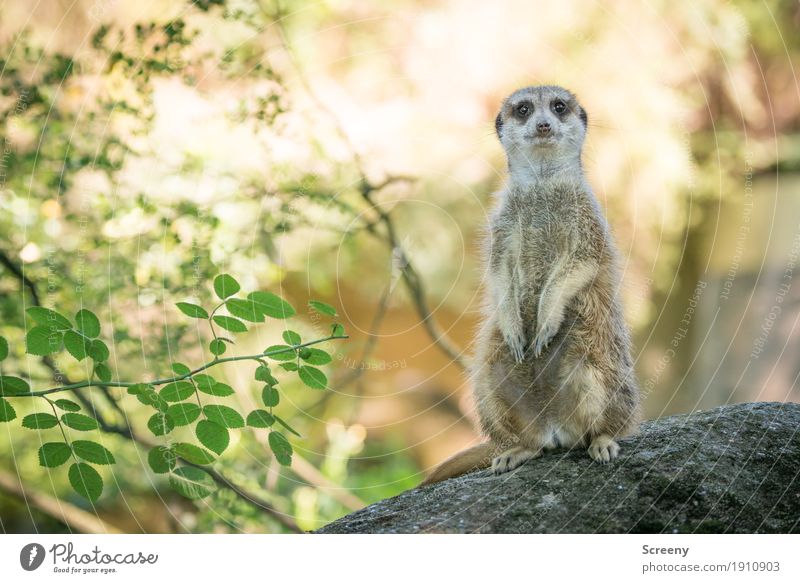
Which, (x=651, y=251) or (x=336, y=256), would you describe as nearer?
(x=336, y=256)

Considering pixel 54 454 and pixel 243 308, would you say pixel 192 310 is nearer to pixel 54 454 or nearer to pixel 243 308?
pixel 243 308

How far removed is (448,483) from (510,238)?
0.95 m

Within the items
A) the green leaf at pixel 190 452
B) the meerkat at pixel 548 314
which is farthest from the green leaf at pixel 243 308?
the meerkat at pixel 548 314

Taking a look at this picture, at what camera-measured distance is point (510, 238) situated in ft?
10.9

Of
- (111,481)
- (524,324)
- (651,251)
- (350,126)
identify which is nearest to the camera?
(524,324)

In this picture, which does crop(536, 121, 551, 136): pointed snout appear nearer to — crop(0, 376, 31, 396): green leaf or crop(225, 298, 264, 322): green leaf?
crop(225, 298, 264, 322): green leaf

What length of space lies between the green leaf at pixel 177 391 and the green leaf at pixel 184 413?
3cm

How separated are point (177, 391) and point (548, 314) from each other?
1.30 m

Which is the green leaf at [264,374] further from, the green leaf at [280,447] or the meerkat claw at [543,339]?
the meerkat claw at [543,339]

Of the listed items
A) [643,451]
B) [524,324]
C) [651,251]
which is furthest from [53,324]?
[651,251]

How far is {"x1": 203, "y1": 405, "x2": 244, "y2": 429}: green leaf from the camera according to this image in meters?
2.66

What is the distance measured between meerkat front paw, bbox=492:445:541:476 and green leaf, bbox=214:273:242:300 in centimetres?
109
